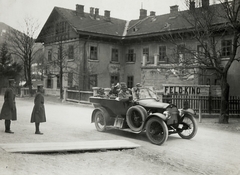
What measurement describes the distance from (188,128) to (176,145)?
3.63 feet

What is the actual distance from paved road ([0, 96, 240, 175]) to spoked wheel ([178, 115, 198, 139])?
0.63 ft

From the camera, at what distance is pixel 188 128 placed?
29.5 ft

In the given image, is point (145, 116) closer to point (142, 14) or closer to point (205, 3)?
point (205, 3)

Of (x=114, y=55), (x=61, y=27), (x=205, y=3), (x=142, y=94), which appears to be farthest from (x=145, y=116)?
(x=61, y=27)

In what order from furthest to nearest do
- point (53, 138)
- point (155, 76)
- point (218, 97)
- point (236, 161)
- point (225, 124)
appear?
point (155, 76) → point (218, 97) → point (225, 124) → point (53, 138) → point (236, 161)

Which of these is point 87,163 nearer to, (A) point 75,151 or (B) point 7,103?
(A) point 75,151

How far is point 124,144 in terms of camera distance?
7688 millimetres

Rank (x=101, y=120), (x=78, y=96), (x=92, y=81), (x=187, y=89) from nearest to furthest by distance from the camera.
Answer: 1. (x=101, y=120)
2. (x=187, y=89)
3. (x=78, y=96)
4. (x=92, y=81)

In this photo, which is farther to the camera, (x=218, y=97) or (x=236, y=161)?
(x=218, y=97)

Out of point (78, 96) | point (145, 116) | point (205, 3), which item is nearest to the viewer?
point (145, 116)

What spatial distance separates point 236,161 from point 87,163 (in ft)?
11.4

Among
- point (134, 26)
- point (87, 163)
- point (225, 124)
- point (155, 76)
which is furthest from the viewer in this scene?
point (134, 26)

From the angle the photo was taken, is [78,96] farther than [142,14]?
No

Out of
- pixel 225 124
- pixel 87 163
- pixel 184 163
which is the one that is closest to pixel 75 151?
pixel 87 163
